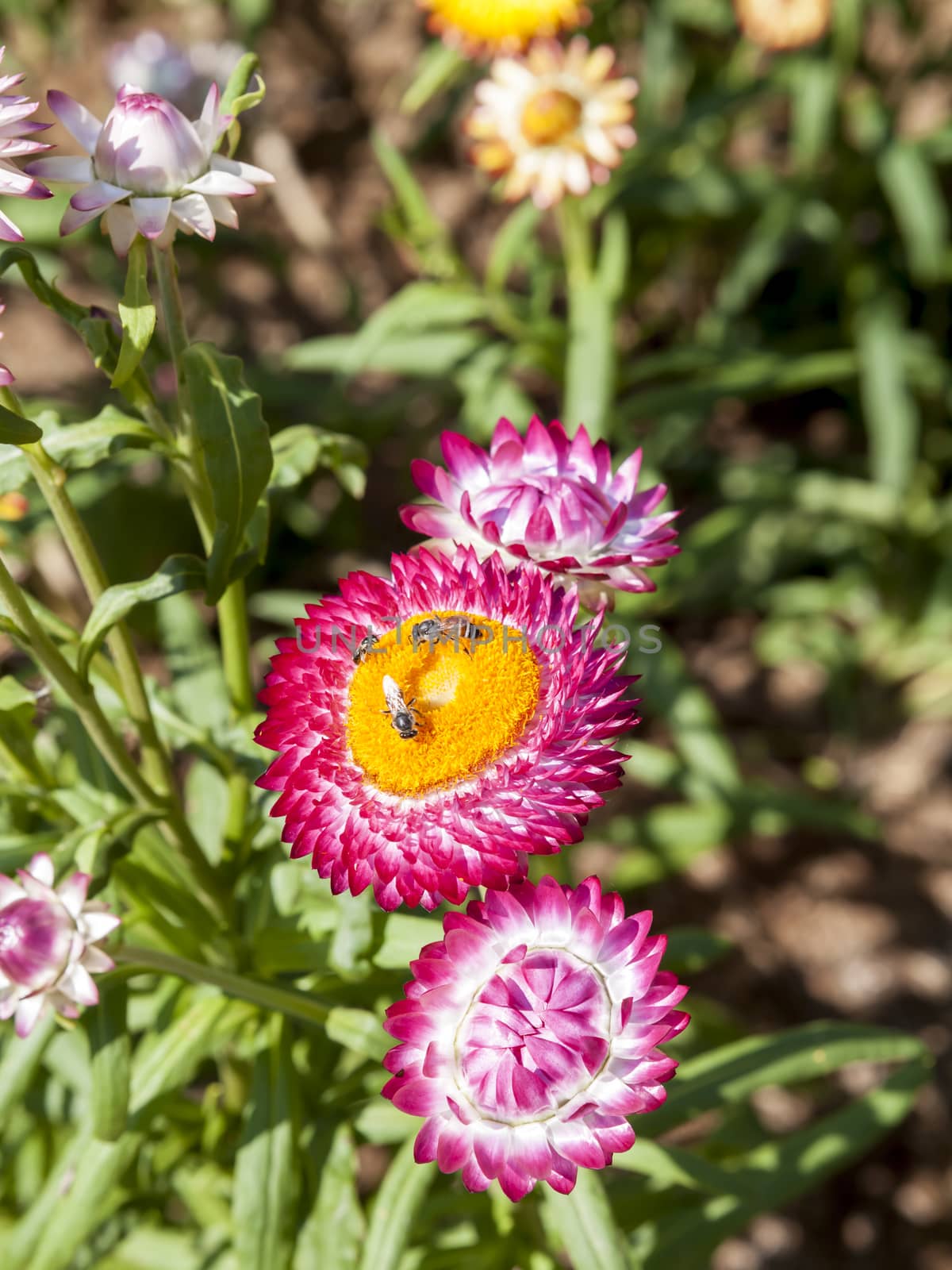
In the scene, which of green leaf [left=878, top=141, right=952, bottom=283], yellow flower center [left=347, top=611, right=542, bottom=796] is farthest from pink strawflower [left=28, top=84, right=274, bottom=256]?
green leaf [left=878, top=141, right=952, bottom=283]

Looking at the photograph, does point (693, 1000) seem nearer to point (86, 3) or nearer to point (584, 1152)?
point (584, 1152)

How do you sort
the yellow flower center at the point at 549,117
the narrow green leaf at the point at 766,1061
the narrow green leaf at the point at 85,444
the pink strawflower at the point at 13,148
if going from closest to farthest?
the pink strawflower at the point at 13,148, the narrow green leaf at the point at 85,444, the narrow green leaf at the point at 766,1061, the yellow flower center at the point at 549,117

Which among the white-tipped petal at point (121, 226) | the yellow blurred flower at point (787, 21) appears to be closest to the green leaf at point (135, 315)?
the white-tipped petal at point (121, 226)

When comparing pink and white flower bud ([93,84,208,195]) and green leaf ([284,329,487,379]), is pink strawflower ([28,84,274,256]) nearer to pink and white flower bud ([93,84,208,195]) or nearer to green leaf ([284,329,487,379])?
pink and white flower bud ([93,84,208,195])

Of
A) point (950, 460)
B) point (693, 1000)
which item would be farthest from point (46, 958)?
point (950, 460)

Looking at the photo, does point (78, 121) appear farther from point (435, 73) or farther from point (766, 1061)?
point (435, 73)

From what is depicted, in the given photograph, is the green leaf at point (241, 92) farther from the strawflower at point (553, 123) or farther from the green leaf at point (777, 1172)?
the green leaf at point (777, 1172)
